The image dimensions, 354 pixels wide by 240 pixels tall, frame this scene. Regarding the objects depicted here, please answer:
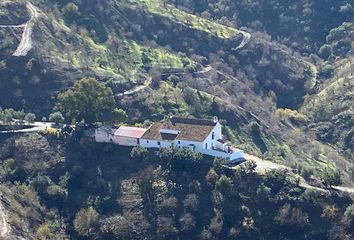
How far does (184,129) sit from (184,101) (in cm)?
1847

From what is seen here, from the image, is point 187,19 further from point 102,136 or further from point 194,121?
point 102,136

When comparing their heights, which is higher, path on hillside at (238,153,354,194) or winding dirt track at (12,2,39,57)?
path on hillside at (238,153,354,194)

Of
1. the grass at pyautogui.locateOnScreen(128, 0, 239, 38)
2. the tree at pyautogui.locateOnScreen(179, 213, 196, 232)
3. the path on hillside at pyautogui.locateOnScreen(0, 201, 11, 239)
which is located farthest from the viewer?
the grass at pyautogui.locateOnScreen(128, 0, 239, 38)

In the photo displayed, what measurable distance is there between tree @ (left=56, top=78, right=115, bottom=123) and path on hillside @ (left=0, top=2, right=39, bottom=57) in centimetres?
1657

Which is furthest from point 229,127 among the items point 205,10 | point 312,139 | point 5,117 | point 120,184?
point 205,10

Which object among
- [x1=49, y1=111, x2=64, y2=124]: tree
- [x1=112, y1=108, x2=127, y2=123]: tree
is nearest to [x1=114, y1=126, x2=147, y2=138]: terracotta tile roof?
[x1=112, y1=108, x2=127, y2=123]: tree

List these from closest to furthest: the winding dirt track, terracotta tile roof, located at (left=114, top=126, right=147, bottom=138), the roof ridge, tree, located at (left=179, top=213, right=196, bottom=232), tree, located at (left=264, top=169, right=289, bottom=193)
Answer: tree, located at (left=179, top=213, right=196, bottom=232), tree, located at (left=264, top=169, right=289, bottom=193), the roof ridge, terracotta tile roof, located at (left=114, top=126, right=147, bottom=138), the winding dirt track

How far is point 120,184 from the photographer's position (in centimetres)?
7319

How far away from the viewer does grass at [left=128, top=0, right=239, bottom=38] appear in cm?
12194

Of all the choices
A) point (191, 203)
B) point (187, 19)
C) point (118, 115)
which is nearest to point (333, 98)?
point (187, 19)

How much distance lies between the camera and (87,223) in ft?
227

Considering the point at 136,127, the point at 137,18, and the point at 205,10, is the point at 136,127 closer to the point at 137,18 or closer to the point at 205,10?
the point at 137,18

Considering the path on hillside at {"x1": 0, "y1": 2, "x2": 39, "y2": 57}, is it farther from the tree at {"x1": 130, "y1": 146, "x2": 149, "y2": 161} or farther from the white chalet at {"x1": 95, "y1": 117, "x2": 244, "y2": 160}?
the tree at {"x1": 130, "y1": 146, "x2": 149, "y2": 161}

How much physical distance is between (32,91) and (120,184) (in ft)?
77.7
